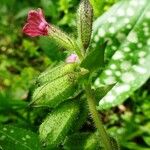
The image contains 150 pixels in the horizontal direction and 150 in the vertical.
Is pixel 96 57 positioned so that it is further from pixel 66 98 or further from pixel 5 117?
pixel 5 117

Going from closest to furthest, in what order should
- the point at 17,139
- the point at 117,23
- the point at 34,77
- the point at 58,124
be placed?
the point at 58,124 < the point at 17,139 < the point at 34,77 < the point at 117,23

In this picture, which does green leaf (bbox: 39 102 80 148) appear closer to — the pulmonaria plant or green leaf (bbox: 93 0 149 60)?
the pulmonaria plant

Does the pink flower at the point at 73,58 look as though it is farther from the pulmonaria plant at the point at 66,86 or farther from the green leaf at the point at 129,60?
the green leaf at the point at 129,60

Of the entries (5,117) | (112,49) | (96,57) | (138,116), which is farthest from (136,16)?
(96,57)

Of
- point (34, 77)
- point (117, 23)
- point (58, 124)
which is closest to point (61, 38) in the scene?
point (58, 124)

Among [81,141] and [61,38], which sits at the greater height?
[61,38]

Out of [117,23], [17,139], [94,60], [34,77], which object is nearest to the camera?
[94,60]

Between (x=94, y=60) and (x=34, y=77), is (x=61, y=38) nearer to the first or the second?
(x=94, y=60)
